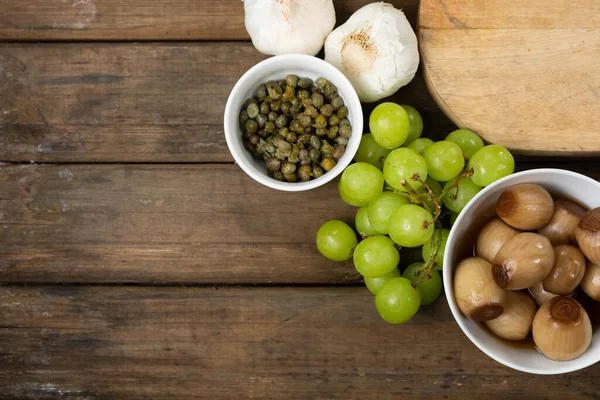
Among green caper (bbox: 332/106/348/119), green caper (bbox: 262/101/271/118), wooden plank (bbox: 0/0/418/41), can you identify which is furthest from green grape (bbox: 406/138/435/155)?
wooden plank (bbox: 0/0/418/41)

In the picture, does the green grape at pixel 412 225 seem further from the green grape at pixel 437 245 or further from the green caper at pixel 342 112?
the green caper at pixel 342 112

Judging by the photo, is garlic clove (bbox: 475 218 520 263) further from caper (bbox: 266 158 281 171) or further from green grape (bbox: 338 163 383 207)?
caper (bbox: 266 158 281 171)

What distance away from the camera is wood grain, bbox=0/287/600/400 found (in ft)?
2.90

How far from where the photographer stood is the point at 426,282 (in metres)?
0.83

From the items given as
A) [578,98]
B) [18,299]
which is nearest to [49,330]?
[18,299]

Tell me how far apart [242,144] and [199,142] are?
4.4 inches

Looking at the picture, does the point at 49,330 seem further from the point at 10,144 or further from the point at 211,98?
the point at 211,98

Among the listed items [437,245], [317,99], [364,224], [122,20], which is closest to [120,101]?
[122,20]

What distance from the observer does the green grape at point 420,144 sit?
82 centimetres

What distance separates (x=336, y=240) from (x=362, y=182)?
0.10 meters

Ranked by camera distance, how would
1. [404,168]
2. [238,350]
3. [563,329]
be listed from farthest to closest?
[238,350] < [404,168] < [563,329]

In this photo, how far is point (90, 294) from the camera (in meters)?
0.92

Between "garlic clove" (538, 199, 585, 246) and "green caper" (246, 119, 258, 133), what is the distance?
413mm

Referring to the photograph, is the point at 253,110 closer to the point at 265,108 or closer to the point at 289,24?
the point at 265,108
